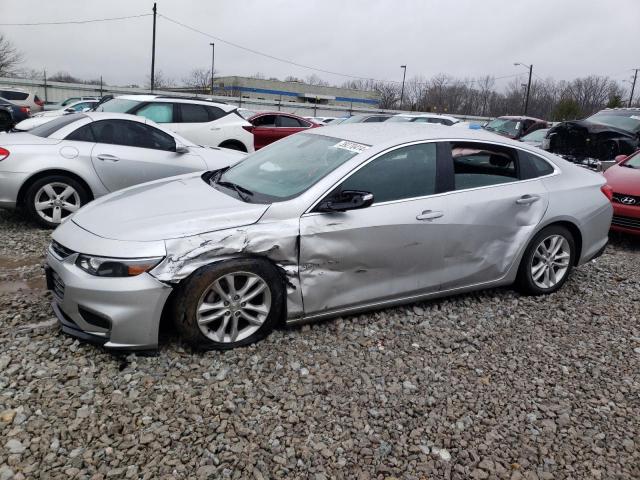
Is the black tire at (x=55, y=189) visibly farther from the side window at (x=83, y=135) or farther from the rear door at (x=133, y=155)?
the side window at (x=83, y=135)

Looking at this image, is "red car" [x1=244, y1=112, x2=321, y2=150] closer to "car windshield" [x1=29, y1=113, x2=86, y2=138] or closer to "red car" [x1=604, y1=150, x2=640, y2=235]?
"car windshield" [x1=29, y1=113, x2=86, y2=138]

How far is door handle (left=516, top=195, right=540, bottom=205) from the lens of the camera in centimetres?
439

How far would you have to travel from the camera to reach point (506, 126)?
17641 millimetres

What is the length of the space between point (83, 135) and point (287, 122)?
30.9 feet

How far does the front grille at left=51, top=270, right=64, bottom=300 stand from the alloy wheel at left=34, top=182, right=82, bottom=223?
294 cm

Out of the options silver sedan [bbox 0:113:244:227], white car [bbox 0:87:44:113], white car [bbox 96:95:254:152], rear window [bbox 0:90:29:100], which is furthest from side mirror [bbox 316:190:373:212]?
rear window [bbox 0:90:29:100]

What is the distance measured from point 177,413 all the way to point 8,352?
1.26 meters

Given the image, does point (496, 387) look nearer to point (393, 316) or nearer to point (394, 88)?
point (393, 316)

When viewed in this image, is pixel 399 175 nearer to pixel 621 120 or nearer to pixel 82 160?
pixel 82 160

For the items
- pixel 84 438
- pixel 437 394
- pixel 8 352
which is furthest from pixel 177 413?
pixel 437 394

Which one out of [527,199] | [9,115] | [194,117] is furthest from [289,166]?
[9,115]

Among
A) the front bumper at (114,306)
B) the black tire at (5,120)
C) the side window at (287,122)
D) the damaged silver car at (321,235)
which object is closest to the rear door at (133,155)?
the damaged silver car at (321,235)

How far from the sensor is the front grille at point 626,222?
264 inches

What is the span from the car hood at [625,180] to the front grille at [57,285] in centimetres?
667
